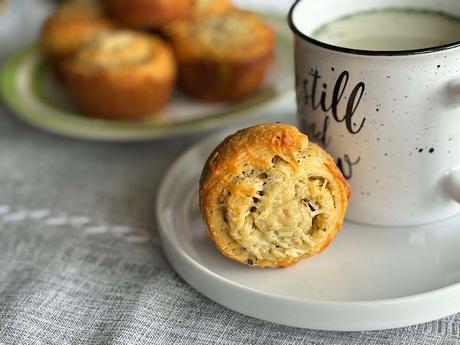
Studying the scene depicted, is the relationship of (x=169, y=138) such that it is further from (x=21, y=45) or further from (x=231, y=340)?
(x=21, y=45)

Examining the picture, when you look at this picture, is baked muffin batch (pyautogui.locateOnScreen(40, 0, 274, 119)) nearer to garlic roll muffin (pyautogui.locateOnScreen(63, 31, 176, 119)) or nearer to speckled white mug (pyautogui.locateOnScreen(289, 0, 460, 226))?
garlic roll muffin (pyautogui.locateOnScreen(63, 31, 176, 119))

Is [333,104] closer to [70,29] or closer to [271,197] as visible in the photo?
[271,197]

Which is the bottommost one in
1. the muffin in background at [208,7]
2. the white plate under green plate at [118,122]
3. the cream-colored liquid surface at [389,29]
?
the white plate under green plate at [118,122]

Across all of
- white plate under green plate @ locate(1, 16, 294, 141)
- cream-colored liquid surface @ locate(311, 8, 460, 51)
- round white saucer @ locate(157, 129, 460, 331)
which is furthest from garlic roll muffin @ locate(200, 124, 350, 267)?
white plate under green plate @ locate(1, 16, 294, 141)

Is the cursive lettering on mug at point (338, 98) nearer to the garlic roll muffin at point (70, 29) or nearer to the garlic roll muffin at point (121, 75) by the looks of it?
the garlic roll muffin at point (121, 75)

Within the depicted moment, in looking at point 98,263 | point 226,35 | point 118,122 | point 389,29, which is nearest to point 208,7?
point 226,35

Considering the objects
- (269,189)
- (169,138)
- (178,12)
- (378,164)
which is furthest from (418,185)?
(178,12)

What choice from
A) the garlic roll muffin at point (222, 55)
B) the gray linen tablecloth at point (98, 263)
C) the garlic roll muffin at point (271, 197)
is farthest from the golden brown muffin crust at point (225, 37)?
the garlic roll muffin at point (271, 197)
